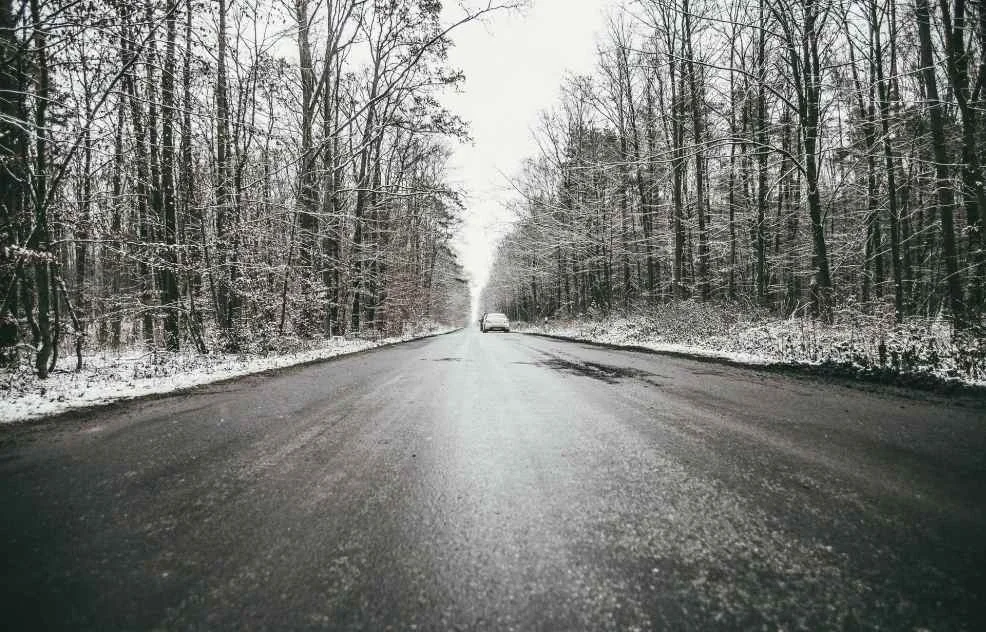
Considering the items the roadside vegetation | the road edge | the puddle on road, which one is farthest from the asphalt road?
the roadside vegetation

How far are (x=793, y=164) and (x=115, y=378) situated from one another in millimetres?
19978

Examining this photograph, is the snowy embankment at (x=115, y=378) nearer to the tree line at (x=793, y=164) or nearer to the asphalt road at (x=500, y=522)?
the asphalt road at (x=500, y=522)

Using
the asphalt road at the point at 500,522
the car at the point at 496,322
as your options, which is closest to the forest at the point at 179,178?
the asphalt road at the point at 500,522

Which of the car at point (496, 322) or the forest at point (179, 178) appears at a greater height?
the forest at point (179, 178)

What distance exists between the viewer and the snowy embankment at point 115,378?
432 cm

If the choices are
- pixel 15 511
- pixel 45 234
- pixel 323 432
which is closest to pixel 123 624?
pixel 15 511

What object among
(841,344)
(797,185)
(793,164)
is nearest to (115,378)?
(841,344)

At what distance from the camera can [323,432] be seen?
10.5 feet

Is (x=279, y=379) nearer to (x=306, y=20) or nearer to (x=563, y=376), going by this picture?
(x=563, y=376)

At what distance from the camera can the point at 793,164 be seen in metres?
14.6

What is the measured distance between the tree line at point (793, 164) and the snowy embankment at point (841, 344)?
0.52 meters

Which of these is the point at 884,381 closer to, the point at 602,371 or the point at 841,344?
the point at 841,344

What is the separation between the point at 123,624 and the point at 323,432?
2.09m

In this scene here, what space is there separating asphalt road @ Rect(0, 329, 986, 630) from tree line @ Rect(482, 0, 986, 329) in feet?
16.4
